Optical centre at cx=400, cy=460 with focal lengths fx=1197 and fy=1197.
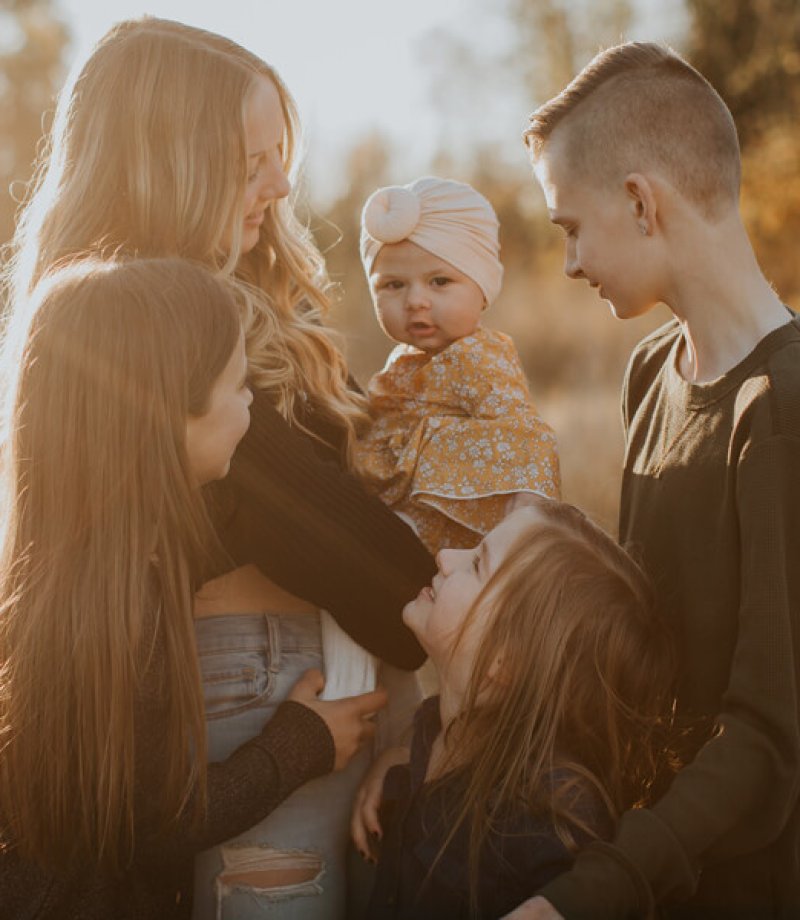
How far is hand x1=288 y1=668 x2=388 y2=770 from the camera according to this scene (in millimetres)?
2670

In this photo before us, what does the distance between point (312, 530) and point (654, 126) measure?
1.20 metres

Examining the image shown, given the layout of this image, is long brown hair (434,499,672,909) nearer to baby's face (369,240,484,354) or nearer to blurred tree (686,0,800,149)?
baby's face (369,240,484,354)

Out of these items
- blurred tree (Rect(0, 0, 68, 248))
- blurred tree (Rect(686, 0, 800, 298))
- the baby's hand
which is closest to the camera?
the baby's hand

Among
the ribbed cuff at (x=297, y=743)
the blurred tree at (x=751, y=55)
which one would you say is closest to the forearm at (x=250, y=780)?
the ribbed cuff at (x=297, y=743)

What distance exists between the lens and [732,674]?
2.34 m

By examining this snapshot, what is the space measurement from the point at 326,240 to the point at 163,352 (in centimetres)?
1587

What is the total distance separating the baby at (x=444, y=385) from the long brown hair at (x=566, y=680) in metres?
0.42

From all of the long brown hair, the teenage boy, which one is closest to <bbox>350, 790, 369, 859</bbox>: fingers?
the long brown hair

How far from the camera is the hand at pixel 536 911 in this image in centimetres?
222

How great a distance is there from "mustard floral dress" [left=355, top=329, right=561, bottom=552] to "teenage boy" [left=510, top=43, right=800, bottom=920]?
29 cm

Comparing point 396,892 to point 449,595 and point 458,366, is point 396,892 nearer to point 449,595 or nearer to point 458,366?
point 449,595

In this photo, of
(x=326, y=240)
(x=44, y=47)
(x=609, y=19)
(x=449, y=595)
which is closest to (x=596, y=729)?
(x=449, y=595)

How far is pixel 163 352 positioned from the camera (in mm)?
2424

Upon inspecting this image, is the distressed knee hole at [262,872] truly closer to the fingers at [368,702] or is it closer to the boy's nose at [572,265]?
the fingers at [368,702]
